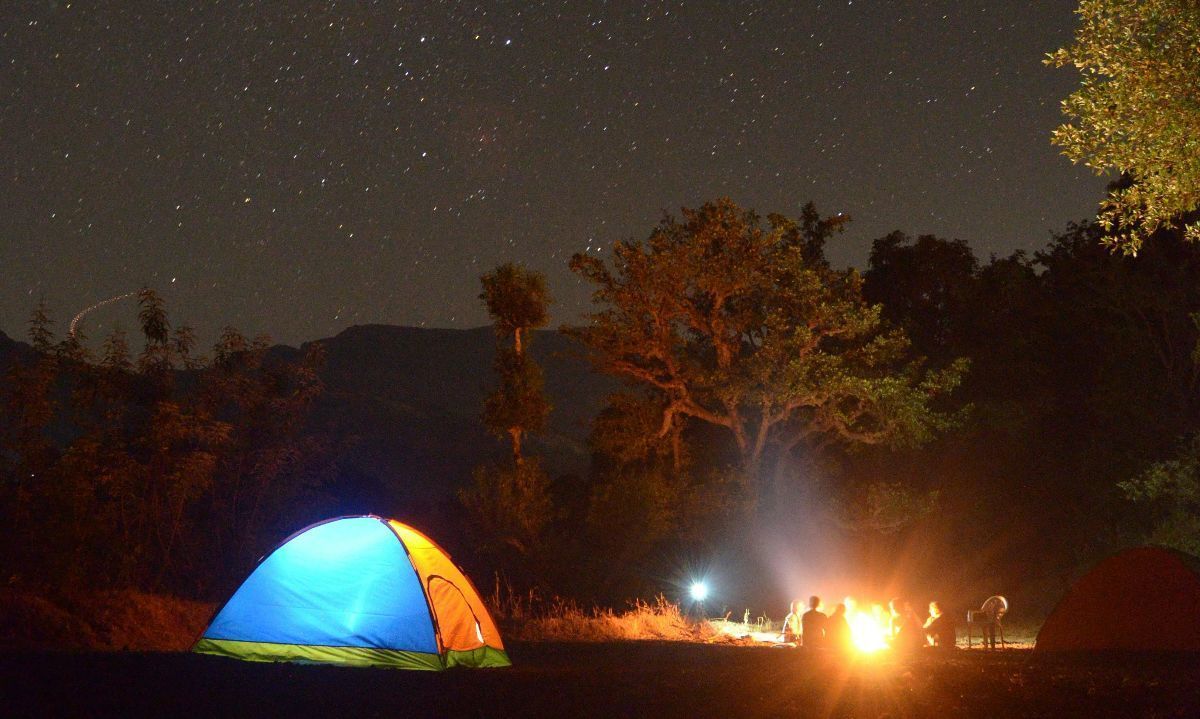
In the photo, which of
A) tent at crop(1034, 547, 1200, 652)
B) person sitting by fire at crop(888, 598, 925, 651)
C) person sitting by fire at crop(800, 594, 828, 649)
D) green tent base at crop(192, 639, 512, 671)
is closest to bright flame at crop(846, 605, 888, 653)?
person sitting by fire at crop(888, 598, 925, 651)

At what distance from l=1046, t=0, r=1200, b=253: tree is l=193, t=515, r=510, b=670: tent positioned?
866 cm

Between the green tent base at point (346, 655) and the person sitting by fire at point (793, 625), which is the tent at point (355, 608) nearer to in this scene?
the green tent base at point (346, 655)

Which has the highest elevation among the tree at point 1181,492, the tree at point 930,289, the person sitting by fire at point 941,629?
the tree at point 930,289

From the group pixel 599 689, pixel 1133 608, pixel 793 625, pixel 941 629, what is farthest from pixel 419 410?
pixel 599 689

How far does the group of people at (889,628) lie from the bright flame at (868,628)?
0.07m

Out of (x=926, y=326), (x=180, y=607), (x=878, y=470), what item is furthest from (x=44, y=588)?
(x=926, y=326)

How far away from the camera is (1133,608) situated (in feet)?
46.2

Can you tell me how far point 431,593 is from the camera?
1202 cm

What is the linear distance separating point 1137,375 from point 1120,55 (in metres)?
22.4

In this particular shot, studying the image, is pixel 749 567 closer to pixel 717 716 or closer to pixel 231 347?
pixel 231 347

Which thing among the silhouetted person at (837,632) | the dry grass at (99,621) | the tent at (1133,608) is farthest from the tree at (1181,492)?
the dry grass at (99,621)

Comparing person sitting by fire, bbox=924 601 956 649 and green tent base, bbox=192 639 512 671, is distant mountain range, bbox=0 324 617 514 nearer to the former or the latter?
green tent base, bbox=192 639 512 671

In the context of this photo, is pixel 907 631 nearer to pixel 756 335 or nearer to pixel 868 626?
pixel 868 626

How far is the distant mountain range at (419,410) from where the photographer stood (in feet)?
125
